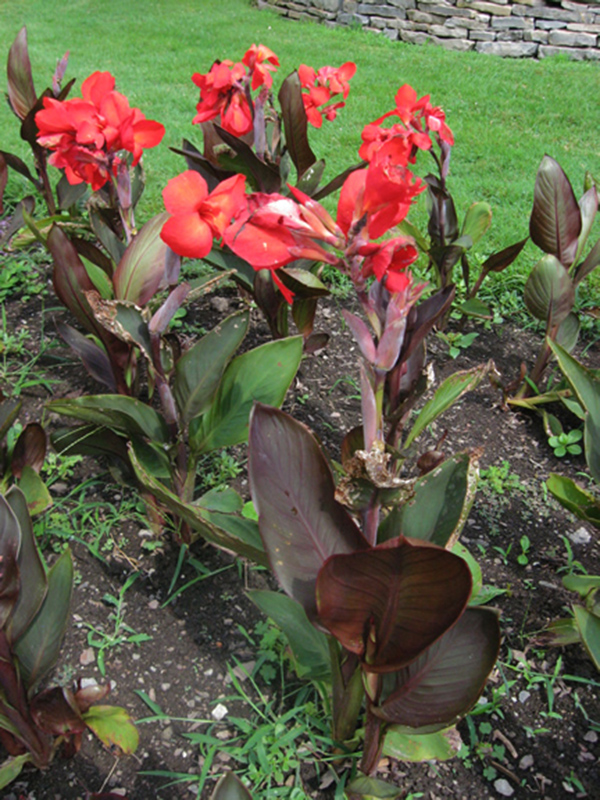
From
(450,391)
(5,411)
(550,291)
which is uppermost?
(550,291)

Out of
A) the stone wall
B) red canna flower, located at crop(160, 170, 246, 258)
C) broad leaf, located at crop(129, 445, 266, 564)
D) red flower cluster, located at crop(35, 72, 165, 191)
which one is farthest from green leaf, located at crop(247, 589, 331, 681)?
the stone wall

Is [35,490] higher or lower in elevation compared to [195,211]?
lower

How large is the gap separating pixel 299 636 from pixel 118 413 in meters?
0.56

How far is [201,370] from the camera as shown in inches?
56.1

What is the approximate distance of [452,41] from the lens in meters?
6.04

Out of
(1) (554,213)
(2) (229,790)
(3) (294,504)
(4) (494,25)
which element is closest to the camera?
(2) (229,790)

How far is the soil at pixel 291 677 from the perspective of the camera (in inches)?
48.3

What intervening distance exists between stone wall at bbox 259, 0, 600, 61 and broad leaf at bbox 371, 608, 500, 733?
6.15 meters

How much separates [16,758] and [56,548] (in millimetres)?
495

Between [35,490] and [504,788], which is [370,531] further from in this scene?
[35,490]

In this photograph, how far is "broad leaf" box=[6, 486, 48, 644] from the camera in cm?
111

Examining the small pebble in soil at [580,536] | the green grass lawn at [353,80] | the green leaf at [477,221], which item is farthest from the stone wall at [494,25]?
the small pebble in soil at [580,536]

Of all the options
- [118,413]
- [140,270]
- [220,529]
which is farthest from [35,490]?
[220,529]

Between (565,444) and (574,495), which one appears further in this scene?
(565,444)
